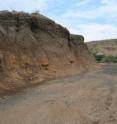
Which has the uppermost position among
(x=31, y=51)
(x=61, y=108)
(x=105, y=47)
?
(x=105, y=47)

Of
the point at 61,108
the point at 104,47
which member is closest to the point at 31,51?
the point at 61,108

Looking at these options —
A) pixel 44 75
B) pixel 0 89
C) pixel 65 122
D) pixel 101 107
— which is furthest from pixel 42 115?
pixel 44 75

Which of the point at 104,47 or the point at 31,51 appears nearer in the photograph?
the point at 31,51

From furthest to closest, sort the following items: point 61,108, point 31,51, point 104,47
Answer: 1. point 104,47
2. point 31,51
3. point 61,108

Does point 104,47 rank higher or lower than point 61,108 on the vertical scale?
higher

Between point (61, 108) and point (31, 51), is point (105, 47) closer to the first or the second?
point (31, 51)

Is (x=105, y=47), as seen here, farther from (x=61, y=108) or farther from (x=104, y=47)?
(x=61, y=108)

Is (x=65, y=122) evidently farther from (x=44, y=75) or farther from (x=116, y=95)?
(x=44, y=75)

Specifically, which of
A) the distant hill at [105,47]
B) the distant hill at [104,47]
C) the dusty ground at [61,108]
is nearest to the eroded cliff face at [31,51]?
the dusty ground at [61,108]

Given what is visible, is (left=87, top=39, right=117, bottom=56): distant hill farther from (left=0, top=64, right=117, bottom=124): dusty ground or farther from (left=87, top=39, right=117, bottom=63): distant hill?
(left=0, top=64, right=117, bottom=124): dusty ground

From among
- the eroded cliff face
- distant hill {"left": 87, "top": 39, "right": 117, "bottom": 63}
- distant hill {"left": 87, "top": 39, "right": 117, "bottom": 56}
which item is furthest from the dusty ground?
distant hill {"left": 87, "top": 39, "right": 117, "bottom": 56}

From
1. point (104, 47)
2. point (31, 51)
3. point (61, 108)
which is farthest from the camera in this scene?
point (104, 47)

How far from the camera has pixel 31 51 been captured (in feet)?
91.6

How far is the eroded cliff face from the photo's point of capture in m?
23.3
